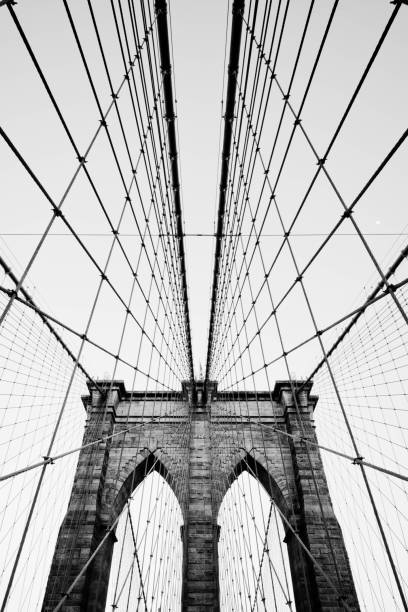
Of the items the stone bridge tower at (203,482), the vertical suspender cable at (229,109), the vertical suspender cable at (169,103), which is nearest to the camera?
the vertical suspender cable at (229,109)

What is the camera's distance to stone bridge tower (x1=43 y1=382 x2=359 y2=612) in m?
7.25

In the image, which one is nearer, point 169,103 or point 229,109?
point 169,103

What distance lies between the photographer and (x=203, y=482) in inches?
358

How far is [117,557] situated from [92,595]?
8.78ft

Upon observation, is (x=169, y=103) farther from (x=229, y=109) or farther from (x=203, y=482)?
(x=203, y=482)

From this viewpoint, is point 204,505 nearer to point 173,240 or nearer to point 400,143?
point 173,240

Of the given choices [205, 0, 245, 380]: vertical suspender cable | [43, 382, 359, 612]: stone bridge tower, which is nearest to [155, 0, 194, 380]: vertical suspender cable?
[205, 0, 245, 380]: vertical suspender cable

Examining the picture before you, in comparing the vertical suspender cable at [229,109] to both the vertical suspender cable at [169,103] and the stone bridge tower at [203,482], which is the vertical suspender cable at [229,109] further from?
the stone bridge tower at [203,482]

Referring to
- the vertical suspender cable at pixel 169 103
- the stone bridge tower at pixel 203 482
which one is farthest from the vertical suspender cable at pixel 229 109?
the stone bridge tower at pixel 203 482

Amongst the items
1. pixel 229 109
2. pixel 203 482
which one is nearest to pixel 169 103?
pixel 229 109

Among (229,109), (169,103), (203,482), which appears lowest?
(203,482)

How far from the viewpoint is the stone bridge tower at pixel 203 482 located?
7.25 metres

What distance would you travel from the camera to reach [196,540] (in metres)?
8.16

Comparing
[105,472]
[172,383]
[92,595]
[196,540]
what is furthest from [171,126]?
[92,595]
